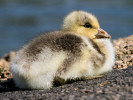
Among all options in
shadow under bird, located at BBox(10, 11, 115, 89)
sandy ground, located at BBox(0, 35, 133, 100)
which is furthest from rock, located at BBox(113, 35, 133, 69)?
shadow under bird, located at BBox(10, 11, 115, 89)

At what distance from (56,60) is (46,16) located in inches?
575

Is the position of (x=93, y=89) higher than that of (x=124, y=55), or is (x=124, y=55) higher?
(x=124, y=55)

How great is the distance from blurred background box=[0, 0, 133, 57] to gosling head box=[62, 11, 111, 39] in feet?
27.6

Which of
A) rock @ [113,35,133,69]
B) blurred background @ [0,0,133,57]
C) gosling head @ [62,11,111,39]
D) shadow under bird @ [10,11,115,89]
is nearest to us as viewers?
shadow under bird @ [10,11,115,89]

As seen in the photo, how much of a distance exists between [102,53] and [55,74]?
77 centimetres

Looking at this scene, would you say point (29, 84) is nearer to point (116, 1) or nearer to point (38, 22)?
point (38, 22)

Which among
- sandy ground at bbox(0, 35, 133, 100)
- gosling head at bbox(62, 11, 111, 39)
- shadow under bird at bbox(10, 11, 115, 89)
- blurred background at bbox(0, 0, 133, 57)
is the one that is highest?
blurred background at bbox(0, 0, 133, 57)

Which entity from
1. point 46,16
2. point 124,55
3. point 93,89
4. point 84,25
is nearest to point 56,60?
point 93,89

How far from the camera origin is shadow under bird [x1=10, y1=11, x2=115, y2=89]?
4.51 m

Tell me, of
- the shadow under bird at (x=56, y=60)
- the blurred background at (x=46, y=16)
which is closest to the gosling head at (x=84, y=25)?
the shadow under bird at (x=56, y=60)

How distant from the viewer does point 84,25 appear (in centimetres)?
514

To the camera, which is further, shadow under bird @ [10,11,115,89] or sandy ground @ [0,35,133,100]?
shadow under bird @ [10,11,115,89]

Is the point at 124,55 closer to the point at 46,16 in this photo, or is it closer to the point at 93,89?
the point at 93,89

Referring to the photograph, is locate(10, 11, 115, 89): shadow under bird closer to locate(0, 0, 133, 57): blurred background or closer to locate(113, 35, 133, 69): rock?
locate(113, 35, 133, 69): rock
